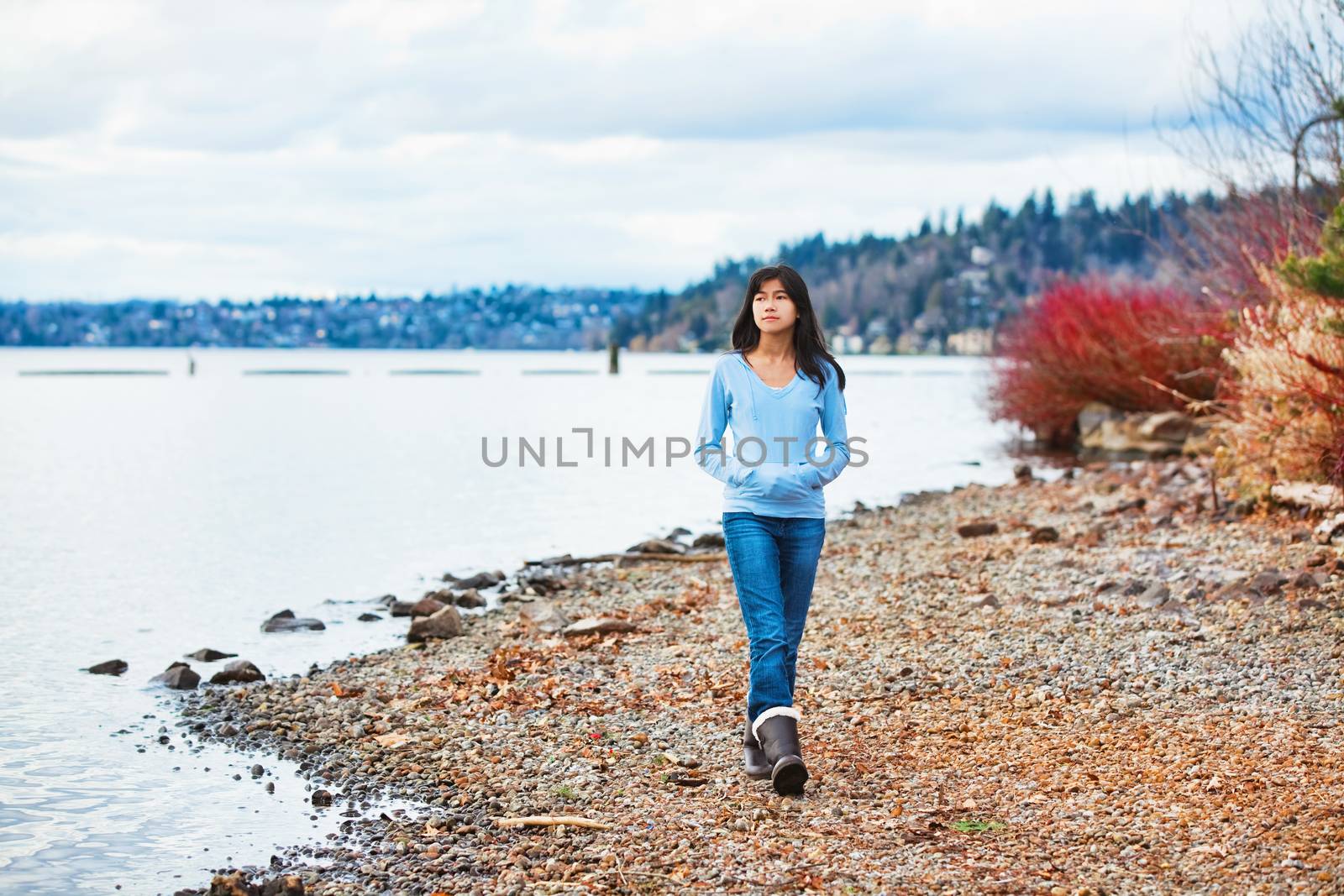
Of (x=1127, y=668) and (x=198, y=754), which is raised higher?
(x=1127, y=668)

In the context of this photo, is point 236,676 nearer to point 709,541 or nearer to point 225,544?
point 709,541

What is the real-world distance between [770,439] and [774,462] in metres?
0.12

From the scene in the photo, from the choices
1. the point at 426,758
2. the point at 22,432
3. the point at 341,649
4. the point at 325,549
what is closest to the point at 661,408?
the point at 22,432

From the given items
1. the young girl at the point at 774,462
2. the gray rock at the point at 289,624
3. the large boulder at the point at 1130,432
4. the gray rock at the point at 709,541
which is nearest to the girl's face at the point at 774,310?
the young girl at the point at 774,462

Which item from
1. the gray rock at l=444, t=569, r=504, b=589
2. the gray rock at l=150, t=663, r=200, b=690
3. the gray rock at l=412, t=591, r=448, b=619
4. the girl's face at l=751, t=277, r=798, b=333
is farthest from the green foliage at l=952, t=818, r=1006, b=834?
the gray rock at l=444, t=569, r=504, b=589

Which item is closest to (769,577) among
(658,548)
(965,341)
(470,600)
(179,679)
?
(179,679)

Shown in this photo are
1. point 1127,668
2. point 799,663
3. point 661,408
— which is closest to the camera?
point 1127,668

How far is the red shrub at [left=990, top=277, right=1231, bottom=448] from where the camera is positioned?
28172mm

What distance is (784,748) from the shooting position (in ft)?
20.3

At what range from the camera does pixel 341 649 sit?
12148mm

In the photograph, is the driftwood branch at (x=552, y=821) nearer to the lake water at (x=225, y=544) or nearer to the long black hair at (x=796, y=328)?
the lake water at (x=225, y=544)

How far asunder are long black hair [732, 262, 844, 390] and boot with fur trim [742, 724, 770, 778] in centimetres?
182

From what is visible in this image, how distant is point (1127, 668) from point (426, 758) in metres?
4.42

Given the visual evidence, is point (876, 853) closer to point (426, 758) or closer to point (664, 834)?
point (664, 834)
